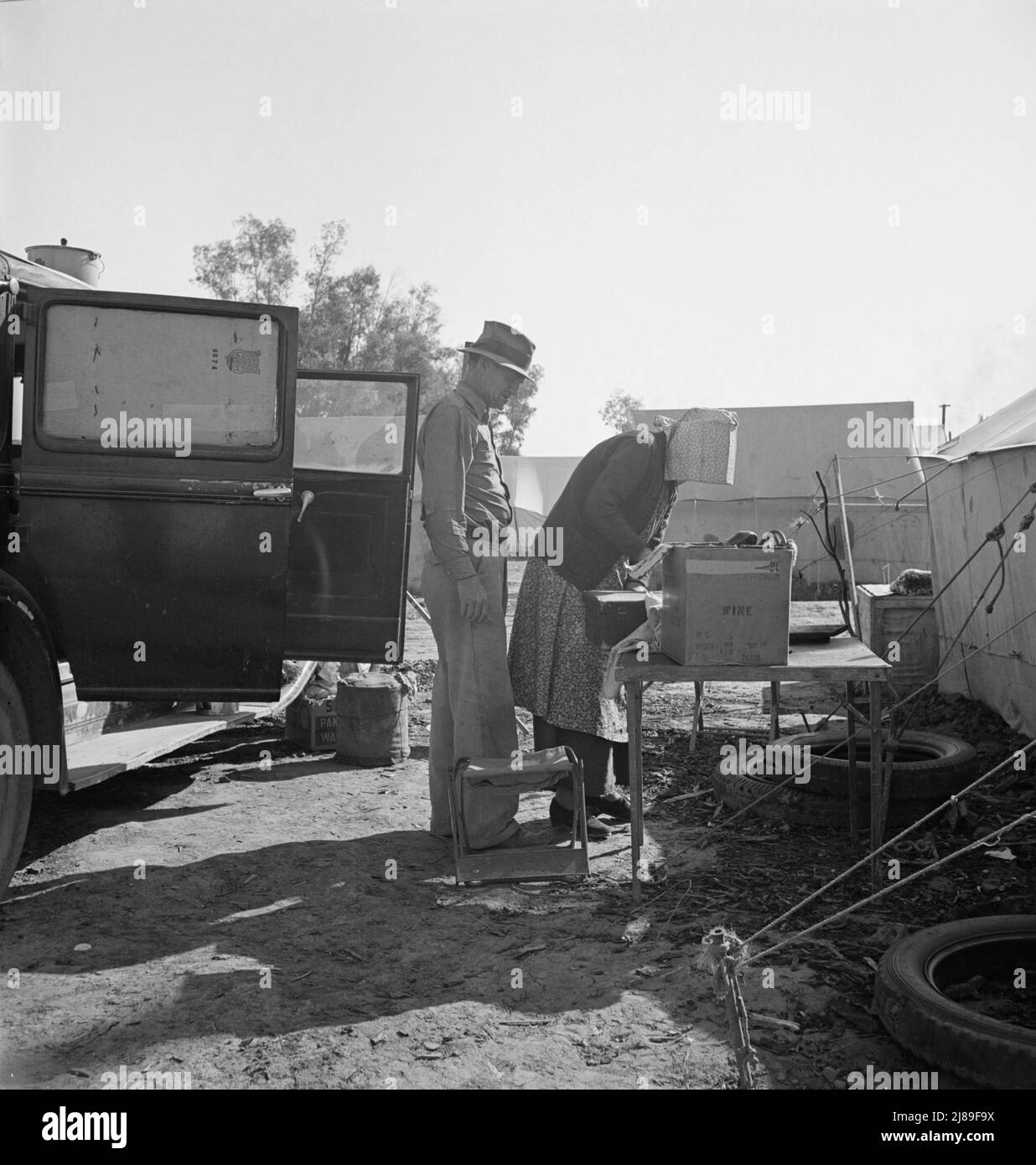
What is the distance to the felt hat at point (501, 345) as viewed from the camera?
445cm

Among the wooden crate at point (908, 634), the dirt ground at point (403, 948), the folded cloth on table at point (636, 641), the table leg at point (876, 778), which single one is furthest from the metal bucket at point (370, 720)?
the wooden crate at point (908, 634)

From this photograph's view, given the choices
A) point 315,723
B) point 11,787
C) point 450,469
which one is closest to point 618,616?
point 450,469

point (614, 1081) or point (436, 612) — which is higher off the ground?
point (436, 612)

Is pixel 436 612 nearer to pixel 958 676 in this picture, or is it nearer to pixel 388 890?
pixel 388 890

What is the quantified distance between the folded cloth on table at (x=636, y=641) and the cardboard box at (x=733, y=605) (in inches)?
10.7

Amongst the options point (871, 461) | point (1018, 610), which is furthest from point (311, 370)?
point (871, 461)

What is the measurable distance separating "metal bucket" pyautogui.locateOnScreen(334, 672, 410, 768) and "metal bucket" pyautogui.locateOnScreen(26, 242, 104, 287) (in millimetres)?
2596

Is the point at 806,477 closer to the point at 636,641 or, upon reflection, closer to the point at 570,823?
the point at 570,823

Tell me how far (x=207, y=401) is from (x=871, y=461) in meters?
20.3

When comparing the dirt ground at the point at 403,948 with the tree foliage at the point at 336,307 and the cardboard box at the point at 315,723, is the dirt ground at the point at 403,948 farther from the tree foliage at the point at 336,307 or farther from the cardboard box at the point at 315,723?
the tree foliage at the point at 336,307

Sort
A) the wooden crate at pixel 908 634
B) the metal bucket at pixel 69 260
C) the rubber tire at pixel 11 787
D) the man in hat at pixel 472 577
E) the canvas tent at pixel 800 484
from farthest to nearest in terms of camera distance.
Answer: the canvas tent at pixel 800 484 < the wooden crate at pixel 908 634 < the metal bucket at pixel 69 260 < the man in hat at pixel 472 577 < the rubber tire at pixel 11 787

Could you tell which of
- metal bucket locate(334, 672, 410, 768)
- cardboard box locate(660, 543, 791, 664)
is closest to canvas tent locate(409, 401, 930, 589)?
metal bucket locate(334, 672, 410, 768)

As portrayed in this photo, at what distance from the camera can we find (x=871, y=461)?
2233cm

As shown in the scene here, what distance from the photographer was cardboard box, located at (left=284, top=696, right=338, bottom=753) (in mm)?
6547
